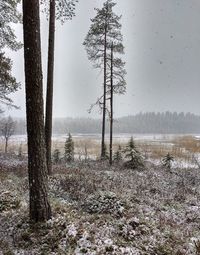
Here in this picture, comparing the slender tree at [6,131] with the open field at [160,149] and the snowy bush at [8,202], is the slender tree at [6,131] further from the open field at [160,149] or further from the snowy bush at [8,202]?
the snowy bush at [8,202]

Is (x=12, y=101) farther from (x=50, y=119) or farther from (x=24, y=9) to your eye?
(x=24, y=9)

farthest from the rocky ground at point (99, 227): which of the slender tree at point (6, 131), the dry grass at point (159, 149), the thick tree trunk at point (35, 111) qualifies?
the slender tree at point (6, 131)

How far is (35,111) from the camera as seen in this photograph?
619 centimetres

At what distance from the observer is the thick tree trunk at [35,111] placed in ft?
19.8

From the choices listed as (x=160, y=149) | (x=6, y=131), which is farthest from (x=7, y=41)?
(x=160, y=149)

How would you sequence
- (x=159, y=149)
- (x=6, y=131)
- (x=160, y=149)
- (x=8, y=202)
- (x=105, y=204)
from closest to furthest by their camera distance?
(x=8, y=202)
(x=105, y=204)
(x=6, y=131)
(x=160, y=149)
(x=159, y=149)

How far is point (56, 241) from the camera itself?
18.7ft

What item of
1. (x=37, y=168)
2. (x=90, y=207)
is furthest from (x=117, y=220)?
(x=37, y=168)

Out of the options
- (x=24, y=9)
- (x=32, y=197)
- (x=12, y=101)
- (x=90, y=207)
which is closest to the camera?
(x=24, y=9)

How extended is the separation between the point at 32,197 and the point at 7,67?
374 inches

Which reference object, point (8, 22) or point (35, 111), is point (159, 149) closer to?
point (8, 22)

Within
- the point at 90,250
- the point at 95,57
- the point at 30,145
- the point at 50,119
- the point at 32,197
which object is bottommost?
the point at 90,250

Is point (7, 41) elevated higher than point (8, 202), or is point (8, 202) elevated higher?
point (7, 41)

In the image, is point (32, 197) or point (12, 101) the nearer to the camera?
point (32, 197)
